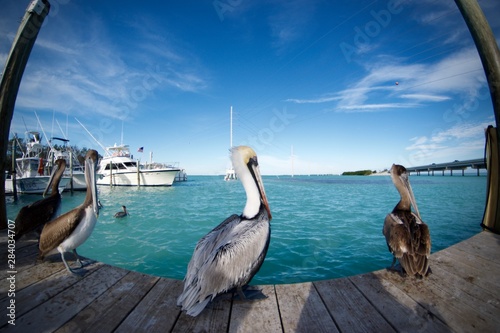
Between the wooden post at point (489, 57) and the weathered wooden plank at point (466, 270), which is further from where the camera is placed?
the wooden post at point (489, 57)

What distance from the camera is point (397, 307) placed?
185cm

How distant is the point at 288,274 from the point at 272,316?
11.3 feet

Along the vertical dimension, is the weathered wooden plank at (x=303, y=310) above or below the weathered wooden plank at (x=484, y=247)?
below

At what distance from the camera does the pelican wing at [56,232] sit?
253cm

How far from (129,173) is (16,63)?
28106 millimetres

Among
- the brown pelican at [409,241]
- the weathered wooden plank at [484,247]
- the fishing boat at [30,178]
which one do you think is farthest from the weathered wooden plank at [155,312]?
the fishing boat at [30,178]

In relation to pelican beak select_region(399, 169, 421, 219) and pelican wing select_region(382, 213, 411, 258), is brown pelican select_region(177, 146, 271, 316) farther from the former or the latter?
pelican beak select_region(399, 169, 421, 219)

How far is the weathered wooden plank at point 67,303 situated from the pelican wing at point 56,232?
0.47m

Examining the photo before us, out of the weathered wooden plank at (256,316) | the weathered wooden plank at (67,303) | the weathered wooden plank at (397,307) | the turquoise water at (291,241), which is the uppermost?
the weathered wooden plank at (67,303)

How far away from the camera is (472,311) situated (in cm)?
176

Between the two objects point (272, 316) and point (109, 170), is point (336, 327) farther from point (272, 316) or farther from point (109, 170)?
point (109, 170)

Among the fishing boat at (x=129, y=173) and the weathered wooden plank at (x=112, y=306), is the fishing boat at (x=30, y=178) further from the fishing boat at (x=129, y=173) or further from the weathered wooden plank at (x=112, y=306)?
the weathered wooden plank at (x=112, y=306)

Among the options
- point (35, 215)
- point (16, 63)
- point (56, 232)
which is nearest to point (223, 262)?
point (56, 232)

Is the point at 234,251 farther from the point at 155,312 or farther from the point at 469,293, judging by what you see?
the point at 469,293
